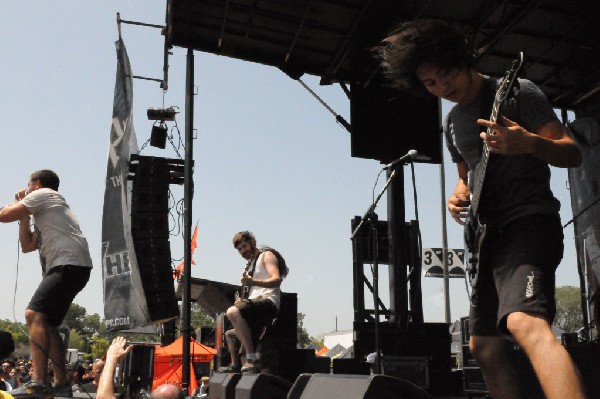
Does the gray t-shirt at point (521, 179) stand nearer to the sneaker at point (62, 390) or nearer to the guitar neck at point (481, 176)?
the guitar neck at point (481, 176)

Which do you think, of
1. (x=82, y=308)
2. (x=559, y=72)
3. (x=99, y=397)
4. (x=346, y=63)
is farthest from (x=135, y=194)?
(x=82, y=308)

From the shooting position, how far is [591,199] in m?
10.0

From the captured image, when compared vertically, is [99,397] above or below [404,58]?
below

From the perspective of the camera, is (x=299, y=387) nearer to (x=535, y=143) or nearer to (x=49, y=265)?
(x=535, y=143)

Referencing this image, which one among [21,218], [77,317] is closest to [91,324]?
[77,317]

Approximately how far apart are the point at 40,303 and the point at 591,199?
8.43 m

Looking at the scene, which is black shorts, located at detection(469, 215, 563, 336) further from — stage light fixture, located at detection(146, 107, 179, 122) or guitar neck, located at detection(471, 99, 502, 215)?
stage light fixture, located at detection(146, 107, 179, 122)

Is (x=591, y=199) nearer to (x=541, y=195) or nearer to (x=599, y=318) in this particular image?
(x=599, y=318)

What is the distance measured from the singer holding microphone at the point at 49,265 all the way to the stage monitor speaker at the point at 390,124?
5111mm

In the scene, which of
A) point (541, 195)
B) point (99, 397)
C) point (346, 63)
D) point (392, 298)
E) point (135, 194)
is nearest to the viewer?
point (541, 195)

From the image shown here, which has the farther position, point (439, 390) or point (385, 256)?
point (385, 256)

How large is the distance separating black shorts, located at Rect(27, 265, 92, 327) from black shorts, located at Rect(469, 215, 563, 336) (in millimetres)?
3268

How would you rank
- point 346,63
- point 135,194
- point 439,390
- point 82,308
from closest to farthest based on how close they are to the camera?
point 439,390 < point 346,63 < point 135,194 < point 82,308

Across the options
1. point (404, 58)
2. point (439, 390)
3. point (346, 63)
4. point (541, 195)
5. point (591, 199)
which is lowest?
point (439, 390)
